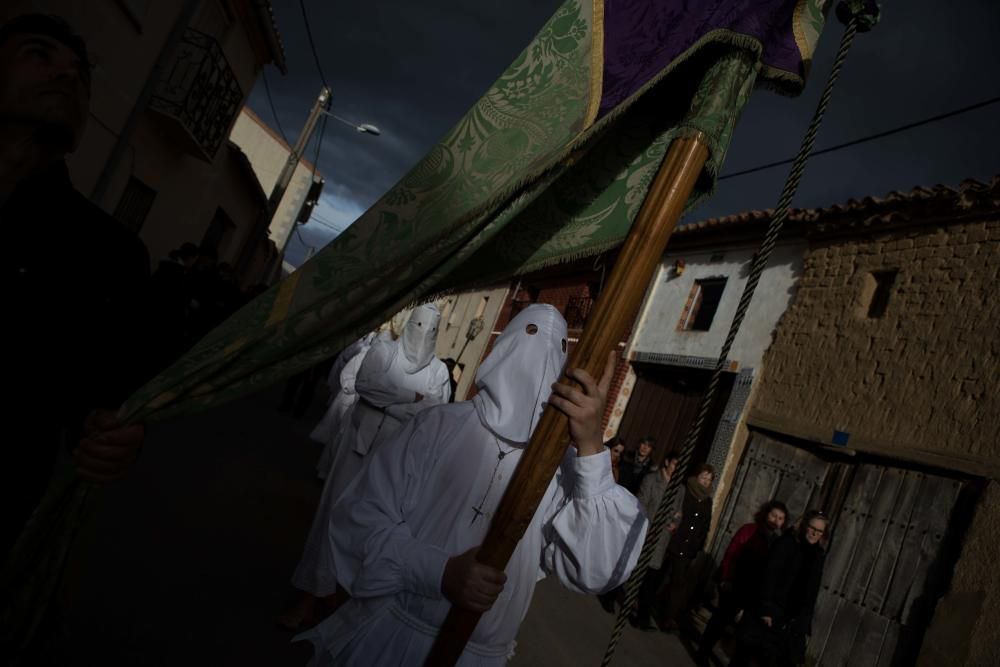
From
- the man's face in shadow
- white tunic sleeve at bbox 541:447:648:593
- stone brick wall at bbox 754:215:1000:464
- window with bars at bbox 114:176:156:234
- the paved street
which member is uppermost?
stone brick wall at bbox 754:215:1000:464

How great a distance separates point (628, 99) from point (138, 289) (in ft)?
4.65

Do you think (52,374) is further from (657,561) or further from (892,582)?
(892,582)

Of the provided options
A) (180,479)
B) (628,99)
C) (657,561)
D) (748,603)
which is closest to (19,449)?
(628,99)

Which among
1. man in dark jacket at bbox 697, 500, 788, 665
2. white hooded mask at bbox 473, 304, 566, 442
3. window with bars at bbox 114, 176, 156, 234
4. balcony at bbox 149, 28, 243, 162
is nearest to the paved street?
man in dark jacket at bbox 697, 500, 788, 665

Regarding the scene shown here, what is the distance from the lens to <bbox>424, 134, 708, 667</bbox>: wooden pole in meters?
1.49

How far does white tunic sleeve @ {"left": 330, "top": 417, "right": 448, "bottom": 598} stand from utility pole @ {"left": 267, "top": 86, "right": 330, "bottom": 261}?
17.1m

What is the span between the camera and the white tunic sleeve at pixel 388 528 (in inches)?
74.7

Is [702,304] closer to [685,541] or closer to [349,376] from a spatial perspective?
[685,541]

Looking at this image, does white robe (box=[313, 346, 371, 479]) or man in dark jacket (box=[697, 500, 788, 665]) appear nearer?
man in dark jacket (box=[697, 500, 788, 665])

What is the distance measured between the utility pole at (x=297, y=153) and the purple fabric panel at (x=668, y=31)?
17620mm

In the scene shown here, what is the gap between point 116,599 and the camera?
3605mm

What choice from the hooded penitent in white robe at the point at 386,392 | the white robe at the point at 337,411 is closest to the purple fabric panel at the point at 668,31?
the hooded penitent in white robe at the point at 386,392

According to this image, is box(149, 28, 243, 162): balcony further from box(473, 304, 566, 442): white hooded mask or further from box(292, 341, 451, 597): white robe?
box(473, 304, 566, 442): white hooded mask

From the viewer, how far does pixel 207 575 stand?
4.29 metres
